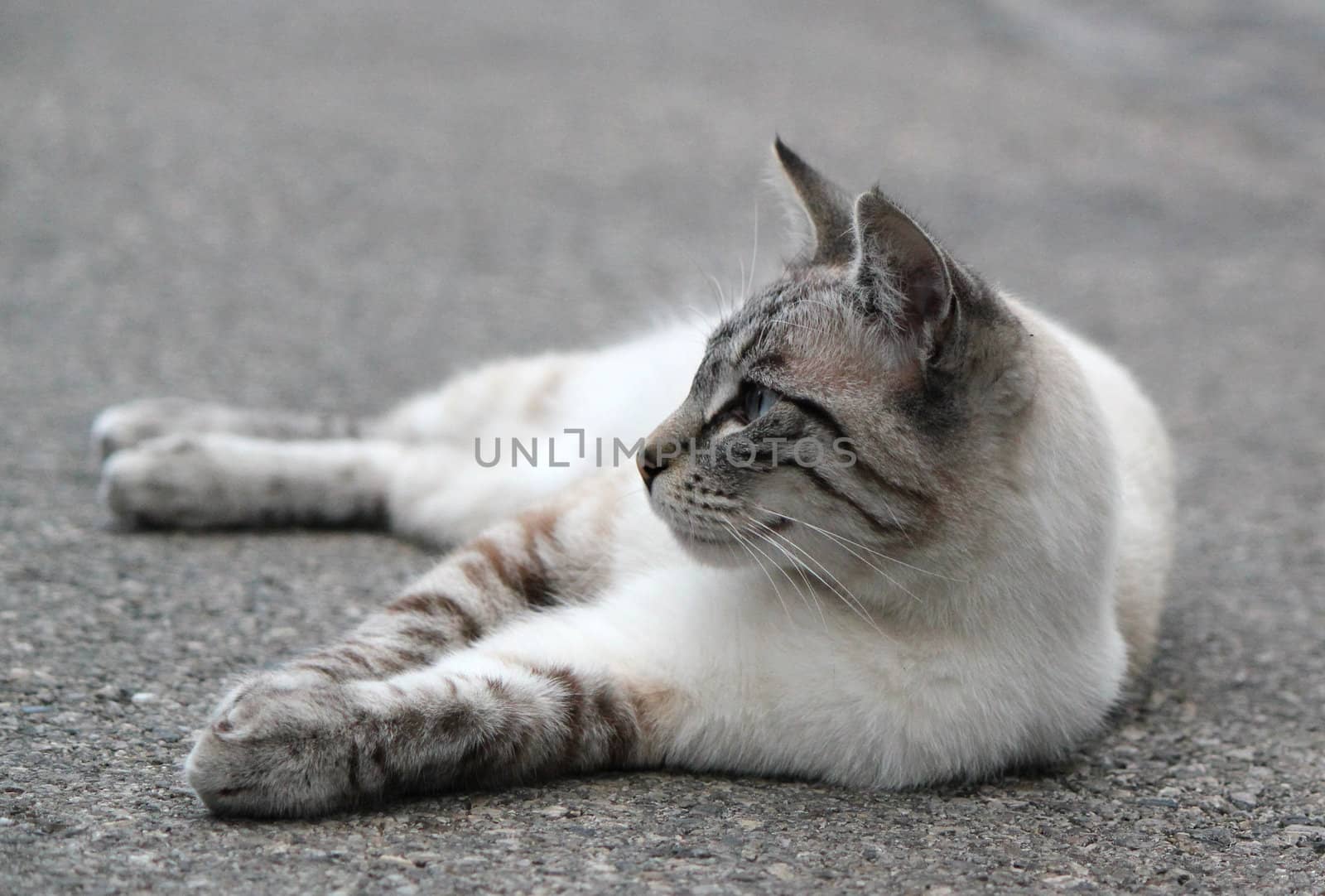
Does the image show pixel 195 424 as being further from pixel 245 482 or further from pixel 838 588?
pixel 838 588

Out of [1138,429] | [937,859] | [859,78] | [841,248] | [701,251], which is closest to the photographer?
[937,859]

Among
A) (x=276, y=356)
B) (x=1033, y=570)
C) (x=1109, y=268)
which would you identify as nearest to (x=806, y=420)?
(x=1033, y=570)

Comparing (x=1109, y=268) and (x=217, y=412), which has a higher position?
(x=1109, y=268)

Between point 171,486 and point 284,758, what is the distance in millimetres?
1846

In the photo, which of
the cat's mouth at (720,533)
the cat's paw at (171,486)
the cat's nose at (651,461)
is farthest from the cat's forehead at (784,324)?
the cat's paw at (171,486)

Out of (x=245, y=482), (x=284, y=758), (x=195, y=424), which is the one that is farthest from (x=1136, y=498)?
(x=195, y=424)

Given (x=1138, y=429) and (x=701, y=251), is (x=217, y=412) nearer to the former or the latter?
(x=1138, y=429)

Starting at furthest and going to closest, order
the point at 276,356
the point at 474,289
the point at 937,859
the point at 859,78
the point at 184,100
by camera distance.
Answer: the point at 859,78 → the point at 184,100 → the point at 474,289 → the point at 276,356 → the point at 937,859

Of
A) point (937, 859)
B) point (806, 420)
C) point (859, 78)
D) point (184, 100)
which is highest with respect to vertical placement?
point (859, 78)

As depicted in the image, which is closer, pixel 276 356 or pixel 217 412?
pixel 217 412

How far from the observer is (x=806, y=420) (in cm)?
251

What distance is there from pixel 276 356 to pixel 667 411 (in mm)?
2828

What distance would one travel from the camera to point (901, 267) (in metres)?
2.45

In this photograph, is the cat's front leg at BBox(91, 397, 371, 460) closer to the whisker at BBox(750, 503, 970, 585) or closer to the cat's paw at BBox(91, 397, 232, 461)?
the cat's paw at BBox(91, 397, 232, 461)
